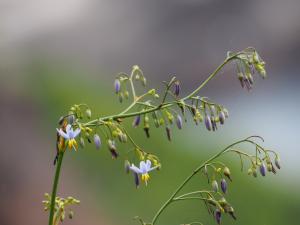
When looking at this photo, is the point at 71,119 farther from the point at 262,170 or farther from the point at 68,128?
the point at 262,170

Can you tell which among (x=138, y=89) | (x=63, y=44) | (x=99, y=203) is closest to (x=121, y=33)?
(x=63, y=44)

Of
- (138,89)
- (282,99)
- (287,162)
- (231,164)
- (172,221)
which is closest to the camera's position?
(172,221)

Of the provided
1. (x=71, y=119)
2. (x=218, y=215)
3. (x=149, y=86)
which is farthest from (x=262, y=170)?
(x=149, y=86)

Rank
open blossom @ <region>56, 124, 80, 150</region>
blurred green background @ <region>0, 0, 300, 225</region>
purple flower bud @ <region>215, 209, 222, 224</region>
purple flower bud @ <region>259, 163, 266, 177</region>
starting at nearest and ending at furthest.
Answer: open blossom @ <region>56, 124, 80, 150</region>
purple flower bud @ <region>215, 209, 222, 224</region>
purple flower bud @ <region>259, 163, 266, 177</region>
blurred green background @ <region>0, 0, 300, 225</region>

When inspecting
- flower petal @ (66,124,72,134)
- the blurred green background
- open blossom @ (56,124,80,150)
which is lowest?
open blossom @ (56,124,80,150)

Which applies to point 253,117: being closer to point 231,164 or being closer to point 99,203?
point 231,164

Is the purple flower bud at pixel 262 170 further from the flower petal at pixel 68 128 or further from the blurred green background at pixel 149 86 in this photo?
the blurred green background at pixel 149 86

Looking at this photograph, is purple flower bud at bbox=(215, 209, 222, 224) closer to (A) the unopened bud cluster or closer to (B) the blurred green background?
(A) the unopened bud cluster

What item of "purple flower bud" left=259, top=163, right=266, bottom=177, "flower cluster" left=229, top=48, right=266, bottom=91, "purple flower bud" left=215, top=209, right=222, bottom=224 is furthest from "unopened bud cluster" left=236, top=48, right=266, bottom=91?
"purple flower bud" left=215, top=209, right=222, bottom=224
